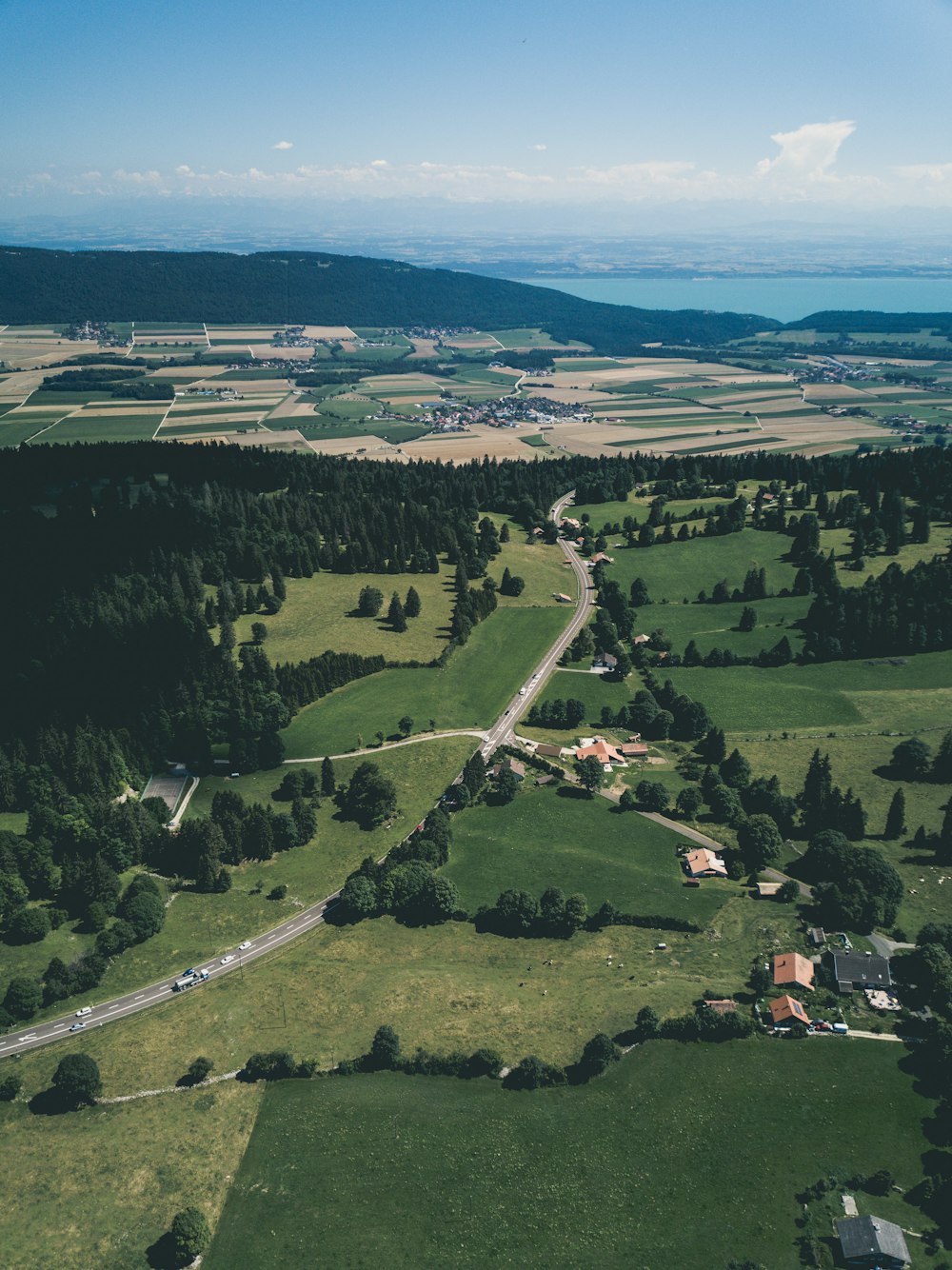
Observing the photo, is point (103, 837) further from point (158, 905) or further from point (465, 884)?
point (465, 884)

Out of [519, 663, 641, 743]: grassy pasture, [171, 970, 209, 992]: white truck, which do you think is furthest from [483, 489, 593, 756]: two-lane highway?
[171, 970, 209, 992]: white truck

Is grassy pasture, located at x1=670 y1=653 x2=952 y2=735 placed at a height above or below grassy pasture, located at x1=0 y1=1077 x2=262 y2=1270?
above

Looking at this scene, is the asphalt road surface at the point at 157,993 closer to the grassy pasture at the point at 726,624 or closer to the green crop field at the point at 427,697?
the green crop field at the point at 427,697

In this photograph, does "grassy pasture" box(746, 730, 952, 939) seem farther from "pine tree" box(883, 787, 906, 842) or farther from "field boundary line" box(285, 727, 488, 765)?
"field boundary line" box(285, 727, 488, 765)

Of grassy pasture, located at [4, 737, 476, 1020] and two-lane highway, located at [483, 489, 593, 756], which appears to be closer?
grassy pasture, located at [4, 737, 476, 1020]

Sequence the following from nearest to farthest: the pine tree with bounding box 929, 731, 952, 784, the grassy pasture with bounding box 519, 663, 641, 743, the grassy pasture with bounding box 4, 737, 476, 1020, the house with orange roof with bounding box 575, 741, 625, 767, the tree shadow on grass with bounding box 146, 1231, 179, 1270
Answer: the tree shadow on grass with bounding box 146, 1231, 179, 1270
the grassy pasture with bounding box 4, 737, 476, 1020
the pine tree with bounding box 929, 731, 952, 784
the house with orange roof with bounding box 575, 741, 625, 767
the grassy pasture with bounding box 519, 663, 641, 743

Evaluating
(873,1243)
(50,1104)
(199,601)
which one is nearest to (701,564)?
(199,601)

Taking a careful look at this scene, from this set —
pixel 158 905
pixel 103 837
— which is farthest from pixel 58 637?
pixel 158 905

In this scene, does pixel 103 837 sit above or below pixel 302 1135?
above
